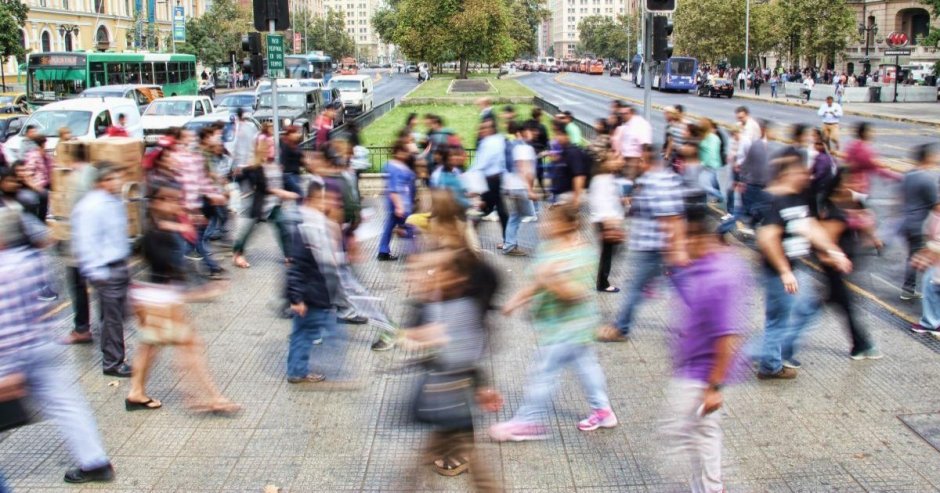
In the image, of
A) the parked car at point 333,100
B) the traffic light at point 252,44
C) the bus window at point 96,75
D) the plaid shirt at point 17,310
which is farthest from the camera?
the bus window at point 96,75

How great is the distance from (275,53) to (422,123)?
10.9 metres

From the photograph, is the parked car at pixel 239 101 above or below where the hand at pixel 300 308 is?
above

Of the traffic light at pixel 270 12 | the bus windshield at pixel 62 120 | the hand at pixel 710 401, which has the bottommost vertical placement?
the hand at pixel 710 401

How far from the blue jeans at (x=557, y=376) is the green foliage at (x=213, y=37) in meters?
64.4

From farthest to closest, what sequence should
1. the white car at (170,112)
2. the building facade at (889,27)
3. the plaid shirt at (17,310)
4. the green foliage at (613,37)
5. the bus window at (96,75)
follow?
the green foliage at (613,37)
the building facade at (889,27)
the bus window at (96,75)
the white car at (170,112)
the plaid shirt at (17,310)

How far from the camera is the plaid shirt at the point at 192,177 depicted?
10250 mm

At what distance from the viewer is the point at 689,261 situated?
17.0 ft

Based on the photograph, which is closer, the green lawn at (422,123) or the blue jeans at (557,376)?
the blue jeans at (557,376)

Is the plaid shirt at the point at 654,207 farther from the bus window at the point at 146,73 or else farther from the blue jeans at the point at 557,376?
the bus window at the point at 146,73

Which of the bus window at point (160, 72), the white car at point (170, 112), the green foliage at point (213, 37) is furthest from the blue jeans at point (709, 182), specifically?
the green foliage at point (213, 37)

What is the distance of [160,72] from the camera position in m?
38.8

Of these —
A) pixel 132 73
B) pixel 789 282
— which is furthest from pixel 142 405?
pixel 132 73

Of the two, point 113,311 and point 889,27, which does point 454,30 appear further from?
point 113,311

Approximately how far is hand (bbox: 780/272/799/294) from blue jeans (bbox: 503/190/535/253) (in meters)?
5.19
